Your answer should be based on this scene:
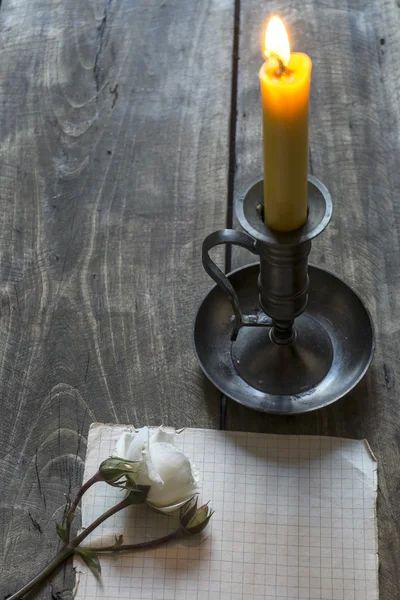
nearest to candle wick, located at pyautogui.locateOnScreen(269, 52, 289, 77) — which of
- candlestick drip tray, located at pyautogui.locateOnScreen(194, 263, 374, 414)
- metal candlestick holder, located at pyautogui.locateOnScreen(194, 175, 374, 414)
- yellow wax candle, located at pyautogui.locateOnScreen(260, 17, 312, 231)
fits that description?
yellow wax candle, located at pyautogui.locateOnScreen(260, 17, 312, 231)

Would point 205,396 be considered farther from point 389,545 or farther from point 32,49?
point 32,49

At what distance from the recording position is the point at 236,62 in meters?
0.84

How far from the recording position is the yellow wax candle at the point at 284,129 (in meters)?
0.45

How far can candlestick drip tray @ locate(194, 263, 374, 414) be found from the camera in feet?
2.10

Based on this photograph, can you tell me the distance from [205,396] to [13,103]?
407 millimetres

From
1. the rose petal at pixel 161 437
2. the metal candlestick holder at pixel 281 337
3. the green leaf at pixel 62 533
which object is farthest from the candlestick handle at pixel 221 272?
the green leaf at pixel 62 533

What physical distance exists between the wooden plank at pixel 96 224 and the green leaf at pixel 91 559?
0.02 meters

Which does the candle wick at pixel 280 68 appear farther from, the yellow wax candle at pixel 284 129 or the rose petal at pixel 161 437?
the rose petal at pixel 161 437

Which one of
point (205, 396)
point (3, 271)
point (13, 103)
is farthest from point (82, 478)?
point (13, 103)

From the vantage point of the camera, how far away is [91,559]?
58 centimetres

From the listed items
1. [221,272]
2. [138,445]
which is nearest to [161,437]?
[138,445]

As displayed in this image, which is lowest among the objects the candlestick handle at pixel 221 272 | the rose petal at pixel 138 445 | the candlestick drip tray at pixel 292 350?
the candlestick drip tray at pixel 292 350

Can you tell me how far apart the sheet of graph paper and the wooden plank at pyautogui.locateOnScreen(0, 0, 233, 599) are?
1.2 inches

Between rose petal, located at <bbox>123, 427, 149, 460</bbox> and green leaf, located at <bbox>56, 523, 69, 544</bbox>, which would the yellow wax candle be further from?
green leaf, located at <bbox>56, 523, 69, 544</bbox>
